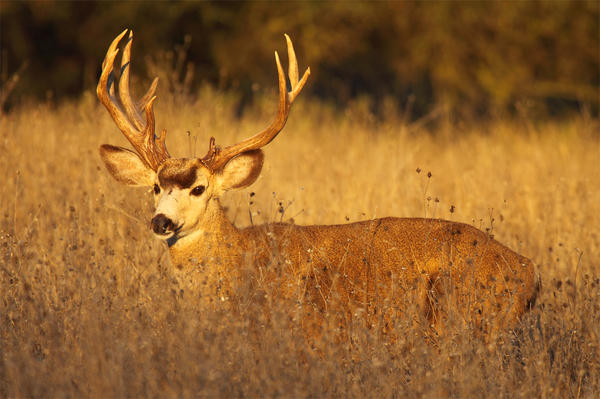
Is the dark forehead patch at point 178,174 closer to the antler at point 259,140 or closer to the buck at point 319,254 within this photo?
the buck at point 319,254

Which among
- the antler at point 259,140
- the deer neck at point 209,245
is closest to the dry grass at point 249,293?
the deer neck at point 209,245

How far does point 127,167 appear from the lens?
5.76 metres

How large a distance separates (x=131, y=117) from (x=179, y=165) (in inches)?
35.6

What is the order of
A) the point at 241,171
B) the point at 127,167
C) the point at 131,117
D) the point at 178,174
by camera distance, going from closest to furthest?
the point at 178,174, the point at 241,171, the point at 127,167, the point at 131,117

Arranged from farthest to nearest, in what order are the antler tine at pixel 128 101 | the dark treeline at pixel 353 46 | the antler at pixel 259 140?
the dark treeline at pixel 353 46, the antler tine at pixel 128 101, the antler at pixel 259 140

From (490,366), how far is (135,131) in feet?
9.32

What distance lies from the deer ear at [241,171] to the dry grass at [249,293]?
0.24 meters

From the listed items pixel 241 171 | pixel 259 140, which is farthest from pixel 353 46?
pixel 241 171

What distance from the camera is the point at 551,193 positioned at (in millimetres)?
8430

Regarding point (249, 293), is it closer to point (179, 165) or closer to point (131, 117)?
point (179, 165)

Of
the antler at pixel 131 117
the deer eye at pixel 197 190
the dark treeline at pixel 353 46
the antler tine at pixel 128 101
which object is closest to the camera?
the deer eye at pixel 197 190

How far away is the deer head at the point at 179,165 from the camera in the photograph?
521cm

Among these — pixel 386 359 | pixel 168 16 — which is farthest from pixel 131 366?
pixel 168 16

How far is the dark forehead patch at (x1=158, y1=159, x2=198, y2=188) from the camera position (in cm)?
525
